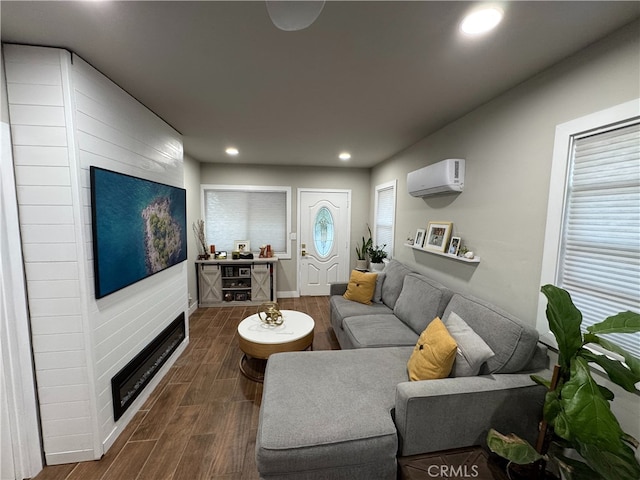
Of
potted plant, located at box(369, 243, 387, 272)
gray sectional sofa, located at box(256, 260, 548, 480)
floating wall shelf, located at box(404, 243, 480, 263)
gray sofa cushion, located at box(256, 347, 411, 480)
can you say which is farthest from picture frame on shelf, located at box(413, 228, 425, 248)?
gray sofa cushion, located at box(256, 347, 411, 480)

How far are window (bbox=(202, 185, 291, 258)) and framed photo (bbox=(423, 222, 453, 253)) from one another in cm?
260

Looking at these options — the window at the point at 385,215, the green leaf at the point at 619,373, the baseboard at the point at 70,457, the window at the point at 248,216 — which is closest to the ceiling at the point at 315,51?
the green leaf at the point at 619,373

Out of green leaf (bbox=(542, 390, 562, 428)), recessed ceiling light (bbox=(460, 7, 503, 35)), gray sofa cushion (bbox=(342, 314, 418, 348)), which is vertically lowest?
gray sofa cushion (bbox=(342, 314, 418, 348))

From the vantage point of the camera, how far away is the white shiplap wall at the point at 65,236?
1.39m

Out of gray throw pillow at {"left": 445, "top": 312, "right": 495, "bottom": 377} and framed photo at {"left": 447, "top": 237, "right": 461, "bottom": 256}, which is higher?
framed photo at {"left": 447, "top": 237, "right": 461, "bottom": 256}

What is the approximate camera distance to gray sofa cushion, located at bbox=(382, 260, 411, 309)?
2.97 metres

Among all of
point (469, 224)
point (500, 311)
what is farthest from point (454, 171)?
point (500, 311)

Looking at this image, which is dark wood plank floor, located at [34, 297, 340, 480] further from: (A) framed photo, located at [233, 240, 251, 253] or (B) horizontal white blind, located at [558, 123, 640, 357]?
(B) horizontal white blind, located at [558, 123, 640, 357]

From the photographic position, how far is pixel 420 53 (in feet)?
4.61

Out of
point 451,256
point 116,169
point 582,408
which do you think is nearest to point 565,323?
point 582,408

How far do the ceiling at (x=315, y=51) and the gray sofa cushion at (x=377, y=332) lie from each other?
1.93 m

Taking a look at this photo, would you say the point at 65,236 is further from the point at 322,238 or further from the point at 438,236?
the point at 322,238

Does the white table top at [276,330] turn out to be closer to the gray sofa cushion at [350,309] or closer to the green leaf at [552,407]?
the gray sofa cushion at [350,309]

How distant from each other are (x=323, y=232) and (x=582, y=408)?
13.6ft
